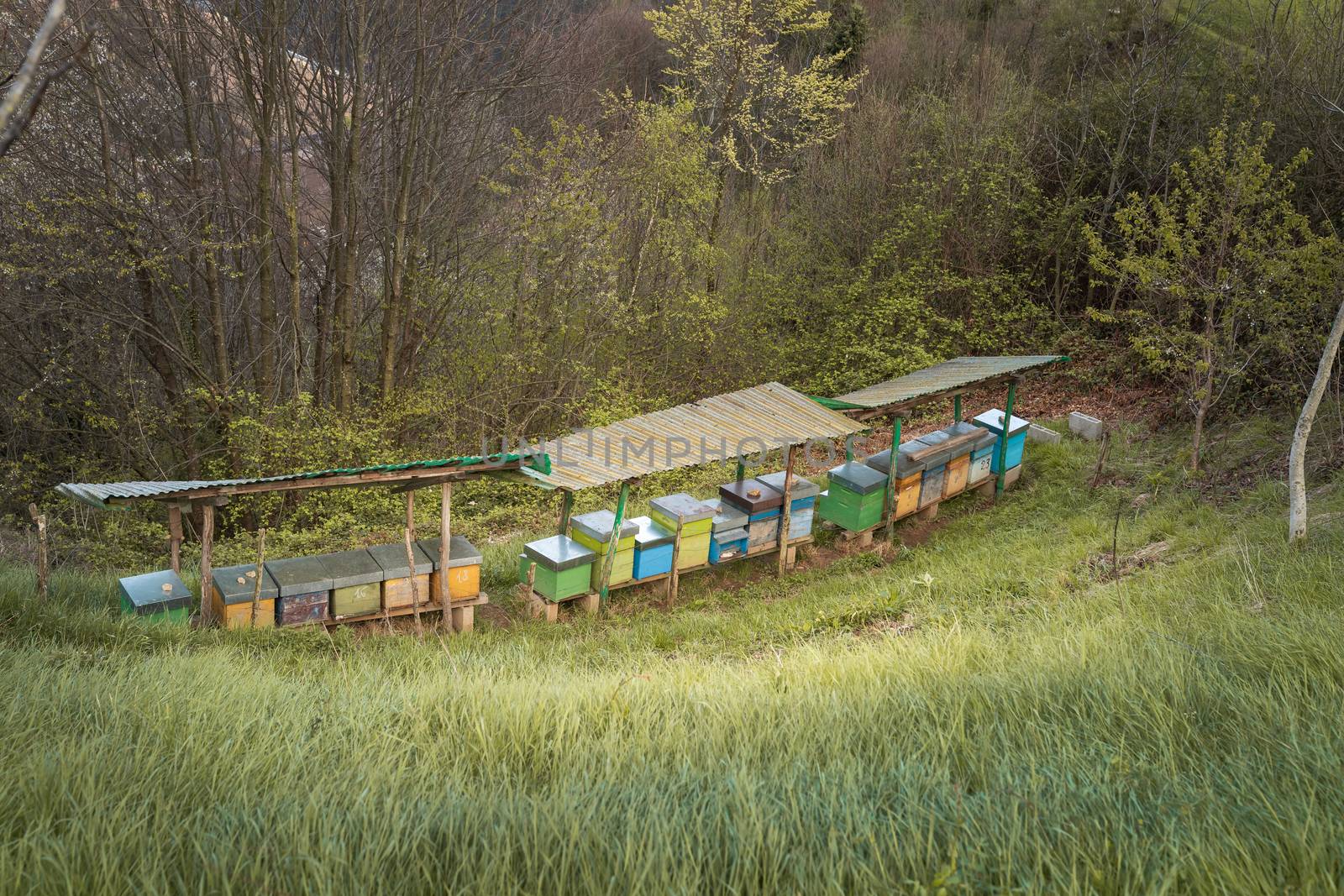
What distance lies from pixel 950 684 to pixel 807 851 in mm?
2080

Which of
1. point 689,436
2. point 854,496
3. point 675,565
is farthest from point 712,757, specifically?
point 854,496

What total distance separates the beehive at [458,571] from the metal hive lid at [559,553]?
565 millimetres

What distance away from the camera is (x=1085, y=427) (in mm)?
12820

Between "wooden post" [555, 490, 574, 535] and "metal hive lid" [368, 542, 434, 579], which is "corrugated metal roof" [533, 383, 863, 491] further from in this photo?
"metal hive lid" [368, 542, 434, 579]

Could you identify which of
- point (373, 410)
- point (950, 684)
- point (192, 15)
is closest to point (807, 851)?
point (950, 684)

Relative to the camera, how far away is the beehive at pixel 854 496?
977 centimetres

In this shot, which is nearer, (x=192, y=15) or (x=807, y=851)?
(x=807, y=851)

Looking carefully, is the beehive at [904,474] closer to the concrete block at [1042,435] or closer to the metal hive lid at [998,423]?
the metal hive lid at [998,423]

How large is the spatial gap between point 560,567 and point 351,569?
6.16 ft

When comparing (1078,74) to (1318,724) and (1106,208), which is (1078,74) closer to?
(1106,208)

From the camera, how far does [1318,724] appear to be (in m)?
3.53

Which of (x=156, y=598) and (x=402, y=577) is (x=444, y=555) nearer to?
(x=402, y=577)

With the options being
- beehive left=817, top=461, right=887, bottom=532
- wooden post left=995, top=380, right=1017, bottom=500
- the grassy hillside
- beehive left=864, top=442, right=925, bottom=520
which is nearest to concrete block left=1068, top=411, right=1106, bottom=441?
wooden post left=995, top=380, right=1017, bottom=500

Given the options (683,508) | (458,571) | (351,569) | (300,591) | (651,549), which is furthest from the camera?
(683,508)
